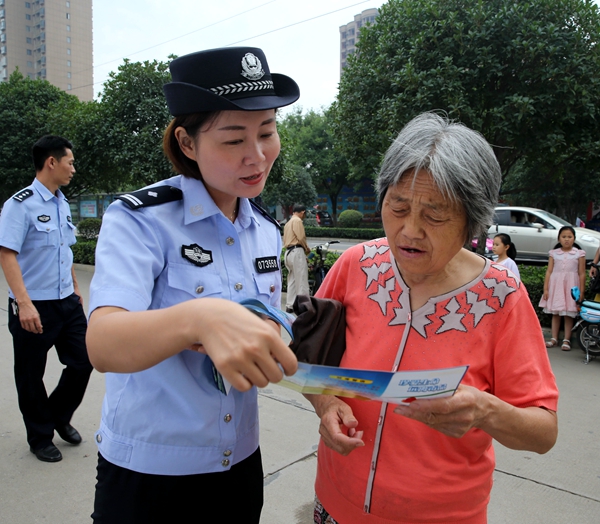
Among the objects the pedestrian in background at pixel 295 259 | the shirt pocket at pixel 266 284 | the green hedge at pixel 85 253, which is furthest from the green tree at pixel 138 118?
the shirt pocket at pixel 266 284

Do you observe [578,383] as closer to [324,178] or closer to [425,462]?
[425,462]

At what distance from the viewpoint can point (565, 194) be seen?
76.9ft

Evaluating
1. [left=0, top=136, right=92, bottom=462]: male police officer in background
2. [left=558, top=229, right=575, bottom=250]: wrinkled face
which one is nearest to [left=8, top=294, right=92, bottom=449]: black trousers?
[left=0, top=136, right=92, bottom=462]: male police officer in background

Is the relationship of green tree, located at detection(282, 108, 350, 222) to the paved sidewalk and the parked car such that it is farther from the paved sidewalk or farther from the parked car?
the paved sidewalk

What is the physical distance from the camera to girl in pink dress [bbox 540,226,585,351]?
5941mm

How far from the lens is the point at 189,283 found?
4.01ft

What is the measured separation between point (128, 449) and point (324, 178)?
31.4 meters

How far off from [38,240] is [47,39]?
8003 cm

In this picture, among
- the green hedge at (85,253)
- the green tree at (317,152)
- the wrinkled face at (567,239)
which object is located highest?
the green tree at (317,152)

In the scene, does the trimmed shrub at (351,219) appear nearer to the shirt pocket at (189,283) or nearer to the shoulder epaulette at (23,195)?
the shoulder epaulette at (23,195)

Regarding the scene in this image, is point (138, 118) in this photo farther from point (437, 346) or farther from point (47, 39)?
point (47, 39)

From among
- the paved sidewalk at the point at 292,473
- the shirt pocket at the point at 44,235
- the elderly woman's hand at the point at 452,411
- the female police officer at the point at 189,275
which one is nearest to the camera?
the elderly woman's hand at the point at 452,411

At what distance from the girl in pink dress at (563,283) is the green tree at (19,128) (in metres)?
14.1

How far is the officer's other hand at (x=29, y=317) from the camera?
3.10 meters
